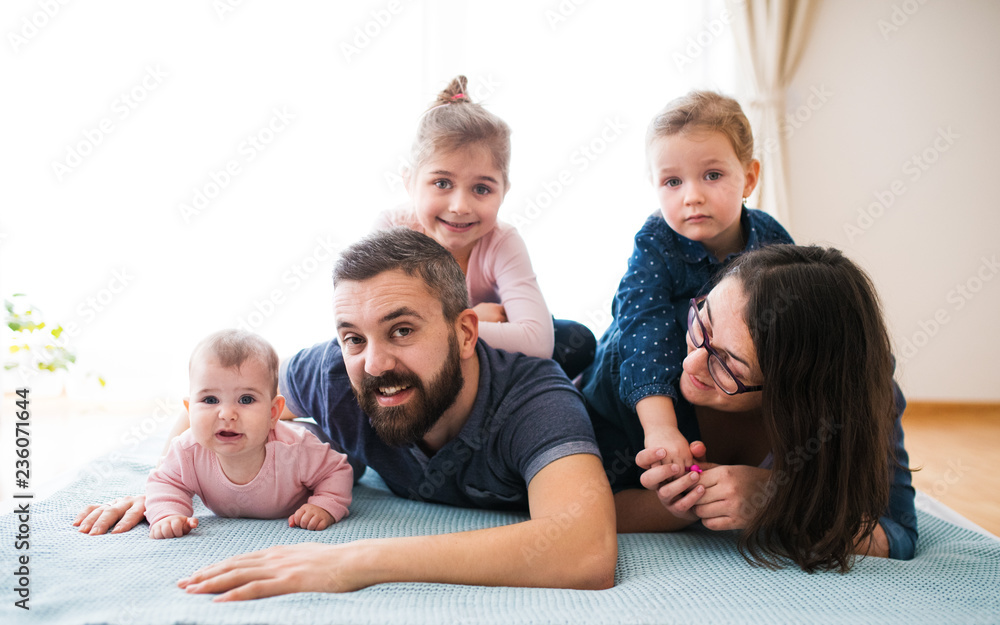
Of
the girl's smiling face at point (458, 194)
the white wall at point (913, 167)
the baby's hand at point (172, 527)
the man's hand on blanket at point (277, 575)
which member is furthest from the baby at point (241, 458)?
the white wall at point (913, 167)

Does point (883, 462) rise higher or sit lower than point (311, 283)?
lower

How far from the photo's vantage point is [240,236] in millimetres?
4770

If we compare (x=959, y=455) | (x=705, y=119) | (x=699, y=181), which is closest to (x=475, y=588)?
(x=699, y=181)

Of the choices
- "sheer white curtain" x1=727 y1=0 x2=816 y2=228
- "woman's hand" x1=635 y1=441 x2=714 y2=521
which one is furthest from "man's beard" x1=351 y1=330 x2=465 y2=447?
"sheer white curtain" x1=727 y1=0 x2=816 y2=228

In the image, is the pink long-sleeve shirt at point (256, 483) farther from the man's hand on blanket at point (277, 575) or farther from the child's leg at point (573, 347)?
the child's leg at point (573, 347)

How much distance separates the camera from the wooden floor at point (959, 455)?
288 centimetres

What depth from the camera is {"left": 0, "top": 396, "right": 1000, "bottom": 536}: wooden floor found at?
3.01m

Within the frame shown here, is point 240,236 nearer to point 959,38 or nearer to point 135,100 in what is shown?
point 135,100

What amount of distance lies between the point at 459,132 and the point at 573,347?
0.81 m

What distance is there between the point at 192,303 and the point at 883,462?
4.37 metres

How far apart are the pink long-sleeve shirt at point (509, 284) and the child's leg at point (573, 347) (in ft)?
0.41

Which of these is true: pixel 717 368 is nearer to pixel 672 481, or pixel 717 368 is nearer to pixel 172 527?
pixel 672 481

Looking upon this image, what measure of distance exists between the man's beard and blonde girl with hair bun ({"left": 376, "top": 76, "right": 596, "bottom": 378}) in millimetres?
312

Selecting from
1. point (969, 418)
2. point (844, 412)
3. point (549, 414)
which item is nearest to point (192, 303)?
point (549, 414)
